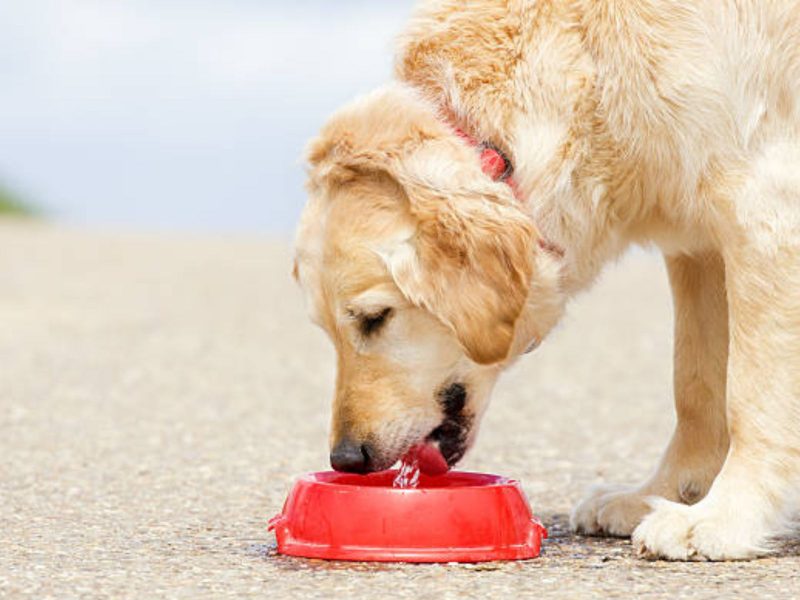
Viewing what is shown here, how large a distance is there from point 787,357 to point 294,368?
16.0 feet

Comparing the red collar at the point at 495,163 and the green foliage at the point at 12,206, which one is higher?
the green foliage at the point at 12,206

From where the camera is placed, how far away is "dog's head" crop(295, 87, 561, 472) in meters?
4.00

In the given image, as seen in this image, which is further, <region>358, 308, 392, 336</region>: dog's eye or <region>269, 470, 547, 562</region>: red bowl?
<region>358, 308, 392, 336</region>: dog's eye

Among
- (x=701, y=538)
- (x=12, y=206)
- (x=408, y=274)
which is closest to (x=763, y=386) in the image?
(x=701, y=538)

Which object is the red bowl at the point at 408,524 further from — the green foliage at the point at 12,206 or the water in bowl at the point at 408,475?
the green foliage at the point at 12,206

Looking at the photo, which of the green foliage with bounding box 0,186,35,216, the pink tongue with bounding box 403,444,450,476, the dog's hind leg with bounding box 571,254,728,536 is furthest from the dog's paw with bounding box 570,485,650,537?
the green foliage with bounding box 0,186,35,216

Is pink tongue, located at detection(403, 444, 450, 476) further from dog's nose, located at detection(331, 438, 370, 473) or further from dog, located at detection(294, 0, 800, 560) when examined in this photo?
dog's nose, located at detection(331, 438, 370, 473)

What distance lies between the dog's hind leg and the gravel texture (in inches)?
8.0

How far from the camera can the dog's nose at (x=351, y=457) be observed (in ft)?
13.4

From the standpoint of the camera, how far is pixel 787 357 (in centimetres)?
413

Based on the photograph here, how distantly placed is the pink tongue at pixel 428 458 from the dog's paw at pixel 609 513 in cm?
59

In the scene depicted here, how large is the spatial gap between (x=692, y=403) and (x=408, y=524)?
130 centimetres

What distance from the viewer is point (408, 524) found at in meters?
3.95

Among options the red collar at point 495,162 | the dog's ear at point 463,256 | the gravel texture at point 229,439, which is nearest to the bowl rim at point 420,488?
the gravel texture at point 229,439
